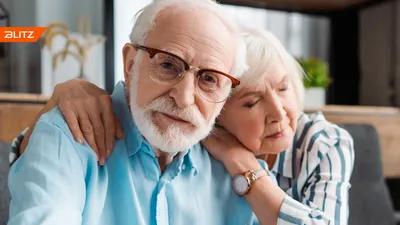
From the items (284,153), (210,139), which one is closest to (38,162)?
(210,139)

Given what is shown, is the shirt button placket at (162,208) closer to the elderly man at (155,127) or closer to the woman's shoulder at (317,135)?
the elderly man at (155,127)

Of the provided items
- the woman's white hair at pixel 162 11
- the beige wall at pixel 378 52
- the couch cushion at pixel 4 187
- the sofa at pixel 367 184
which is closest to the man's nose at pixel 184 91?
the woman's white hair at pixel 162 11

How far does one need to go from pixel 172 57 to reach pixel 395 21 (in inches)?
96.3

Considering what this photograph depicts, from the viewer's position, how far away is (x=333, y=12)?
315 centimetres

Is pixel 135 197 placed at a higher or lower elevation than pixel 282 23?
lower

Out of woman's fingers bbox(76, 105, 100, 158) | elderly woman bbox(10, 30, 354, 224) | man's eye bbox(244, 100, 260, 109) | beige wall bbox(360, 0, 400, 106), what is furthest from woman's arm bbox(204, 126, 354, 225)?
beige wall bbox(360, 0, 400, 106)

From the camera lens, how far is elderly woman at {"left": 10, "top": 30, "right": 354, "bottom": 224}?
1030 mm

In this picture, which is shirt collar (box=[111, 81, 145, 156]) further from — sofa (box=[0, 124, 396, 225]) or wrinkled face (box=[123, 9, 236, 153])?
sofa (box=[0, 124, 396, 225])

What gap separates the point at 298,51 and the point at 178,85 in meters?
2.21

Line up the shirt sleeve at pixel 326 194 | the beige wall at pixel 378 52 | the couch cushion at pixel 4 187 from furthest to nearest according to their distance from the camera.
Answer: the beige wall at pixel 378 52, the couch cushion at pixel 4 187, the shirt sleeve at pixel 326 194

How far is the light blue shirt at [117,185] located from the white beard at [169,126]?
56mm

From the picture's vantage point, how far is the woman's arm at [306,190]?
1.03 meters

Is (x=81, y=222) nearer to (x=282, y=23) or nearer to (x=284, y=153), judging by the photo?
(x=284, y=153)

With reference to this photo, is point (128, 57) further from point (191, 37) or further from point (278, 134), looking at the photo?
point (278, 134)
